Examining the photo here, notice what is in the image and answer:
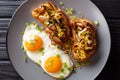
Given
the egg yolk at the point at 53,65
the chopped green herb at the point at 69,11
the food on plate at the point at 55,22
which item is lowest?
the egg yolk at the point at 53,65

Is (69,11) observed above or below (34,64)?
above

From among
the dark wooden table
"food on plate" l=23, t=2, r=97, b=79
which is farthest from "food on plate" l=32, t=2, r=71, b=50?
the dark wooden table

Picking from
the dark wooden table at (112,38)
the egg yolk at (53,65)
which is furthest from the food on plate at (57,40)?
the dark wooden table at (112,38)

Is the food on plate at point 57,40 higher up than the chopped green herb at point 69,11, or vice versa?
the chopped green herb at point 69,11

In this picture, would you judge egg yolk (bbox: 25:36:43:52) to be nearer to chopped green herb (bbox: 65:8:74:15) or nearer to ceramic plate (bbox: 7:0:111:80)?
ceramic plate (bbox: 7:0:111:80)

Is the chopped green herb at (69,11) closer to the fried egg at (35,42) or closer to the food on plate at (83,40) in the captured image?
the food on plate at (83,40)

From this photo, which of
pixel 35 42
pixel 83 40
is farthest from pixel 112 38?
pixel 35 42

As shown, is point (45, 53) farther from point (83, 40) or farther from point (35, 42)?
point (83, 40)
